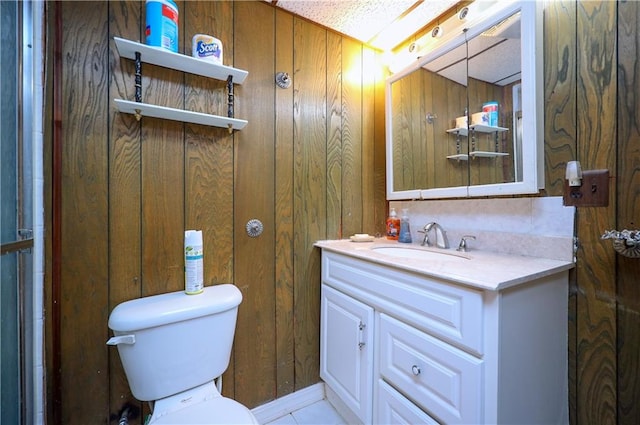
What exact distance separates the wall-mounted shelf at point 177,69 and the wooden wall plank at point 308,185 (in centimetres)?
34

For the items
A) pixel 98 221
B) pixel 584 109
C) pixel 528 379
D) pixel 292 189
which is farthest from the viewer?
pixel 292 189

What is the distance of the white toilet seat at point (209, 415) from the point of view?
2.51 ft

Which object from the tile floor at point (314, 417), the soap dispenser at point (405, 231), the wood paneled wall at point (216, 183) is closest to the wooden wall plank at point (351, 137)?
the wood paneled wall at point (216, 183)

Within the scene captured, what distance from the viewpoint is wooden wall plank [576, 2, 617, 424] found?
2.65ft

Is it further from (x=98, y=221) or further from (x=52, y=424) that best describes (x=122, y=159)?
(x=52, y=424)

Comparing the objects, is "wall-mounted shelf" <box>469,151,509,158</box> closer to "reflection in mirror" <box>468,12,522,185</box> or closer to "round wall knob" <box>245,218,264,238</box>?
"reflection in mirror" <box>468,12,522,185</box>

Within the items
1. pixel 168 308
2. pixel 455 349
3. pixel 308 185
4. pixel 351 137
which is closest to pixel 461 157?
pixel 351 137

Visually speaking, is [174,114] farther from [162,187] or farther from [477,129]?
[477,129]

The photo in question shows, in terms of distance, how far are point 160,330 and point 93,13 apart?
1.18 meters

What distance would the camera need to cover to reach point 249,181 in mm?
1232

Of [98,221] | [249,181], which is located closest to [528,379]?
[249,181]

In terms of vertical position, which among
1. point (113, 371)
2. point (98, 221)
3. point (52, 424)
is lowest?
point (52, 424)

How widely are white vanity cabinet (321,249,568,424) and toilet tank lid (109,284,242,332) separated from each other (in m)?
0.55

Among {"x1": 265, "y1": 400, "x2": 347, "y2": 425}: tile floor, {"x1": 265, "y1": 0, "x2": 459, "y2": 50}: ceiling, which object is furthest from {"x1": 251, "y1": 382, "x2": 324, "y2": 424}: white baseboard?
{"x1": 265, "y1": 0, "x2": 459, "y2": 50}: ceiling
